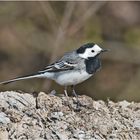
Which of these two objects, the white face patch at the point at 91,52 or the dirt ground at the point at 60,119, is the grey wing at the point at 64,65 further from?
the dirt ground at the point at 60,119

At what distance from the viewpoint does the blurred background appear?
12039mm

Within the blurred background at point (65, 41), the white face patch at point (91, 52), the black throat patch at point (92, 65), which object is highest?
the blurred background at point (65, 41)

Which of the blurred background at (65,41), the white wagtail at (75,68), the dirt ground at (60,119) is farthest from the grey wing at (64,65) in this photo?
the blurred background at (65,41)

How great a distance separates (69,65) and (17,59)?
17.3 ft

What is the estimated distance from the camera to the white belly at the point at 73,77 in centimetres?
770

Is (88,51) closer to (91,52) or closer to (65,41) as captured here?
(91,52)

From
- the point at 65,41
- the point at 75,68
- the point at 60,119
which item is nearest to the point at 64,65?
the point at 75,68

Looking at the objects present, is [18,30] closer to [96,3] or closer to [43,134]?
[96,3]

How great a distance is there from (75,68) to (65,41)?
181 inches

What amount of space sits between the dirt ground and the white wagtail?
22.1 inches

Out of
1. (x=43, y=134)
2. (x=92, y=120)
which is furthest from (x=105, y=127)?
(x=43, y=134)

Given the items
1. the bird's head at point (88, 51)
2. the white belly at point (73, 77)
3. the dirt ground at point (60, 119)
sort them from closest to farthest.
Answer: the dirt ground at point (60, 119), the white belly at point (73, 77), the bird's head at point (88, 51)

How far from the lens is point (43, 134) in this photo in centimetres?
647

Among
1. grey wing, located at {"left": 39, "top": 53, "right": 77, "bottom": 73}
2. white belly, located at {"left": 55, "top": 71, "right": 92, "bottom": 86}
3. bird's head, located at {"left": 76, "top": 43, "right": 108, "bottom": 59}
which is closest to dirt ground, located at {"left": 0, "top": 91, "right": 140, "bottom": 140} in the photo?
white belly, located at {"left": 55, "top": 71, "right": 92, "bottom": 86}
